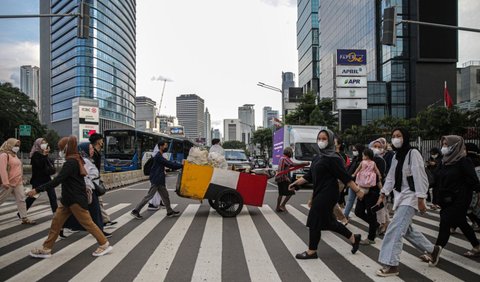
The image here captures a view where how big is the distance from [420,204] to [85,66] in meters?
105

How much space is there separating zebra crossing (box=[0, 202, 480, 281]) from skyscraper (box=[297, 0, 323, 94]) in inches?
3204

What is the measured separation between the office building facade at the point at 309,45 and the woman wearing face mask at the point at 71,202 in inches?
3287

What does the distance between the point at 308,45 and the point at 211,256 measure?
320 feet

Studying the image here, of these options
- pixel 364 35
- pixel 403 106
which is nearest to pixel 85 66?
pixel 364 35

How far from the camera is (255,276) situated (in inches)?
193

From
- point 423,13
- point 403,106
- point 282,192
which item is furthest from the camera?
point 403,106

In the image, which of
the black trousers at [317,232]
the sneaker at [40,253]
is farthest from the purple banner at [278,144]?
the sneaker at [40,253]

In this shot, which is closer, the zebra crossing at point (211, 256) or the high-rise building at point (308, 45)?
the zebra crossing at point (211, 256)

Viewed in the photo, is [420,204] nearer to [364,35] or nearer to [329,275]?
[329,275]

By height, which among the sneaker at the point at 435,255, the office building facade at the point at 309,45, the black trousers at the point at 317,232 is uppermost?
the office building facade at the point at 309,45

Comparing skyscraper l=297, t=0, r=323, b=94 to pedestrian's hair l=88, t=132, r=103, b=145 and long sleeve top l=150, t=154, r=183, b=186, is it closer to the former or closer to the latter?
long sleeve top l=150, t=154, r=183, b=186

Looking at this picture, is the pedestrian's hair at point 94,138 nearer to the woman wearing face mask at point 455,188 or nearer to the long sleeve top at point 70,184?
the long sleeve top at point 70,184

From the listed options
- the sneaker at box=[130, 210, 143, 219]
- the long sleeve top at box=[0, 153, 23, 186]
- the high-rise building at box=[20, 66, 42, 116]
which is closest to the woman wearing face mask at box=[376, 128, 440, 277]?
the sneaker at box=[130, 210, 143, 219]

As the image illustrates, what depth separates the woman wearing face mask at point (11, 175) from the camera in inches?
316
